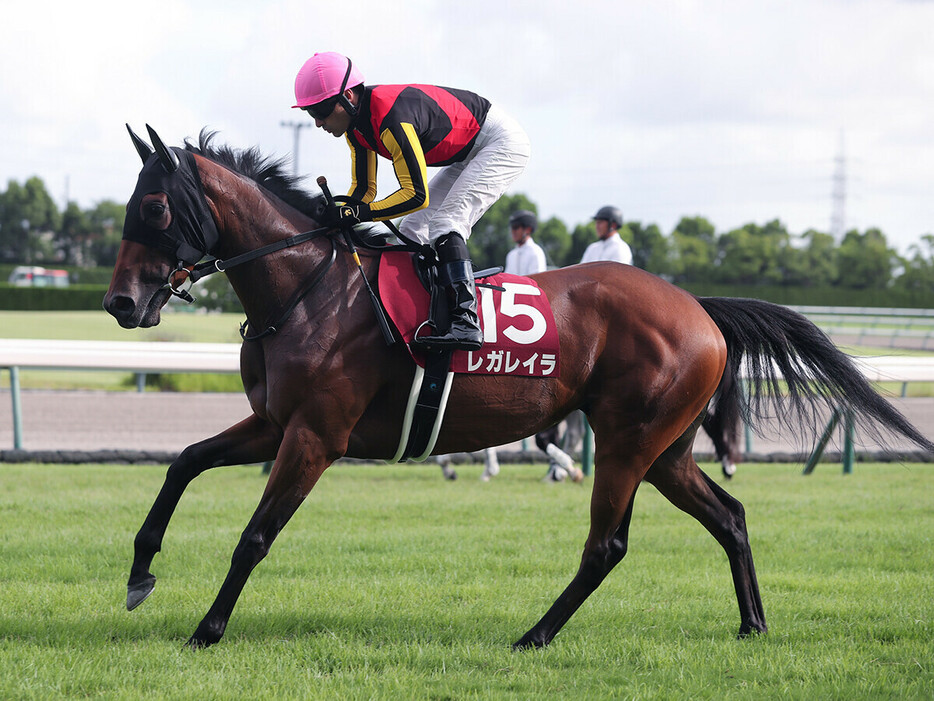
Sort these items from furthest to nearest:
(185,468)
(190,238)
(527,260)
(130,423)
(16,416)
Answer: (130,423) < (527,260) < (16,416) < (185,468) < (190,238)

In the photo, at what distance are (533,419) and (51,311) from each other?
3588cm

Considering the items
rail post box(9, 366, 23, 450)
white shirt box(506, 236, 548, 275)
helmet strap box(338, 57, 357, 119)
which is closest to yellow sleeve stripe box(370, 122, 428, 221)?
helmet strap box(338, 57, 357, 119)

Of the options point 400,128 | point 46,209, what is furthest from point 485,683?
point 46,209

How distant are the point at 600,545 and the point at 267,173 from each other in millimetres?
2103

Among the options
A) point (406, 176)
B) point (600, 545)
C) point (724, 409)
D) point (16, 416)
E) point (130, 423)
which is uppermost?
point (406, 176)

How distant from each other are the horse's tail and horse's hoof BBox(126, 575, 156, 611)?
2.65 metres

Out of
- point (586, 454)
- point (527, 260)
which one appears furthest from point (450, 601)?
point (527, 260)

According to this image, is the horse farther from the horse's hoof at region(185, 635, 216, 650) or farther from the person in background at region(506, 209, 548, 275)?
the person in background at region(506, 209, 548, 275)

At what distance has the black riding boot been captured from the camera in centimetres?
382

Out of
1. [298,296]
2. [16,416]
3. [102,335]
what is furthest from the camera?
[102,335]

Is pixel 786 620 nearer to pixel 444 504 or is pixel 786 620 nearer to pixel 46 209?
pixel 444 504

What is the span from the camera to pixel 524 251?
338 inches

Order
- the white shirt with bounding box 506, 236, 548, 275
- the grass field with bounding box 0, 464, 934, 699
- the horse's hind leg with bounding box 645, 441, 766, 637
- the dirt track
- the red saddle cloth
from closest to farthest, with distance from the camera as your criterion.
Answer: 1. the grass field with bounding box 0, 464, 934, 699
2. the red saddle cloth
3. the horse's hind leg with bounding box 645, 441, 766, 637
4. the white shirt with bounding box 506, 236, 548, 275
5. the dirt track

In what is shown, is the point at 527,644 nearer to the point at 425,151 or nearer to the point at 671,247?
the point at 425,151
